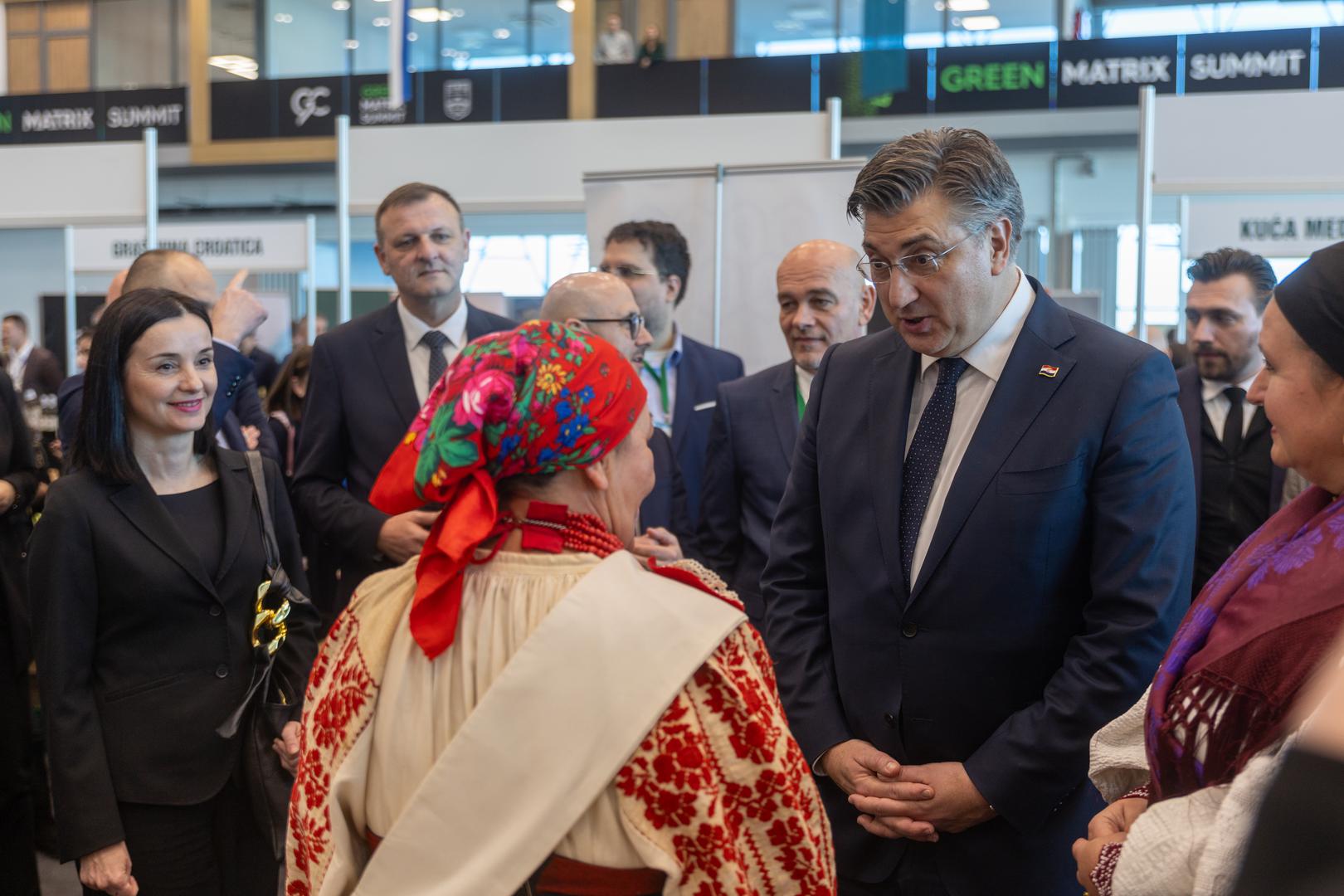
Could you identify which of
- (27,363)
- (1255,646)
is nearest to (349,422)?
(1255,646)

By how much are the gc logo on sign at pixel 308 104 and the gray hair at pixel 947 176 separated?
16380 millimetres

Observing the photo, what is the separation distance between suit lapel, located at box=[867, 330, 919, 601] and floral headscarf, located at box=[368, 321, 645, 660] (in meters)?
0.65

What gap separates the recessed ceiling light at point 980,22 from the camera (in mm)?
16422

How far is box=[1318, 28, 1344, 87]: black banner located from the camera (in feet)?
42.9

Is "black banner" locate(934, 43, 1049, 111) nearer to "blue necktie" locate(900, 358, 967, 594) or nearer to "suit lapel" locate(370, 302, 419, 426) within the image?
"suit lapel" locate(370, 302, 419, 426)

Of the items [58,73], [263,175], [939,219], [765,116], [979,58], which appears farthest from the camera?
[58,73]

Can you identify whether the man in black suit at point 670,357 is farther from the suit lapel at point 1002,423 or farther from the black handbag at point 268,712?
the suit lapel at point 1002,423

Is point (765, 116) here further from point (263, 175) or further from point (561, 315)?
point (561, 315)

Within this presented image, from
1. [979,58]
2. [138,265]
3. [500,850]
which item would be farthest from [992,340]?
[979,58]

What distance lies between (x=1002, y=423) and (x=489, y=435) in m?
0.88

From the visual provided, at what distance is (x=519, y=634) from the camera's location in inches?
57.8

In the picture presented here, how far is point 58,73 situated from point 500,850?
70.2ft

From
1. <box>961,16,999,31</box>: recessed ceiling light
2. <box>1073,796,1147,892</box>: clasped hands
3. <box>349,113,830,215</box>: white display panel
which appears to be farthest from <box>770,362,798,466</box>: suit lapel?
<box>961,16,999,31</box>: recessed ceiling light

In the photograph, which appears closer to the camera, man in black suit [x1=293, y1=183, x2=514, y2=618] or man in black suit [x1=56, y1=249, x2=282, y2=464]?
man in black suit [x1=293, y1=183, x2=514, y2=618]
